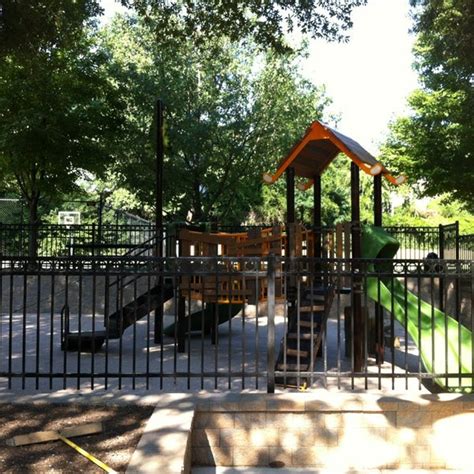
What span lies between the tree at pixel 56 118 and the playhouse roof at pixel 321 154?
820cm

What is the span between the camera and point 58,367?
792 cm

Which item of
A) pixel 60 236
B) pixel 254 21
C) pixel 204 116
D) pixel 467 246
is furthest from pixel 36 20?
pixel 204 116

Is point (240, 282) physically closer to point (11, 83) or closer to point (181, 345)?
point (181, 345)

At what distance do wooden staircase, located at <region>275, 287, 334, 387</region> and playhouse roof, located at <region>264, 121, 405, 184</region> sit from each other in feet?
6.15

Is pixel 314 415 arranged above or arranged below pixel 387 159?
below

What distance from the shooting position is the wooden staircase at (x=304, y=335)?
23.2 ft

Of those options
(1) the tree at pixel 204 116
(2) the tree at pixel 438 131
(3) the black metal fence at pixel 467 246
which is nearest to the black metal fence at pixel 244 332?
(3) the black metal fence at pixel 467 246

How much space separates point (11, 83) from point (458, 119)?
46.4 feet

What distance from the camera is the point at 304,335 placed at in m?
7.25

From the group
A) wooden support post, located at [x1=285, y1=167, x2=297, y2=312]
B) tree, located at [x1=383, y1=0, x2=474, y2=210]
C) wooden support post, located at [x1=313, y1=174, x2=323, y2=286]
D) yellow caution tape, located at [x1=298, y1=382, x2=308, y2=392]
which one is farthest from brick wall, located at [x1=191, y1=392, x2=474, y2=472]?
tree, located at [x1=383, y1=0, x2=474, y2=210]

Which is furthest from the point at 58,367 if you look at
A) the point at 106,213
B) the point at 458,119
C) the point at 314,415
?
the point at 106,213

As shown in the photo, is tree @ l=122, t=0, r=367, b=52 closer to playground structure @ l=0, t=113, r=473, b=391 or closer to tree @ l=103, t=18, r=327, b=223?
playground structure @ l=0, t=113, r=473, b=391

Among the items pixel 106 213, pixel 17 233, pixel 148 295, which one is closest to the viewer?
pixel 148 295

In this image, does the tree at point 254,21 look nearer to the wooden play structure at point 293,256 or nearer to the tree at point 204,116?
the wooden play structure at point 293,256
